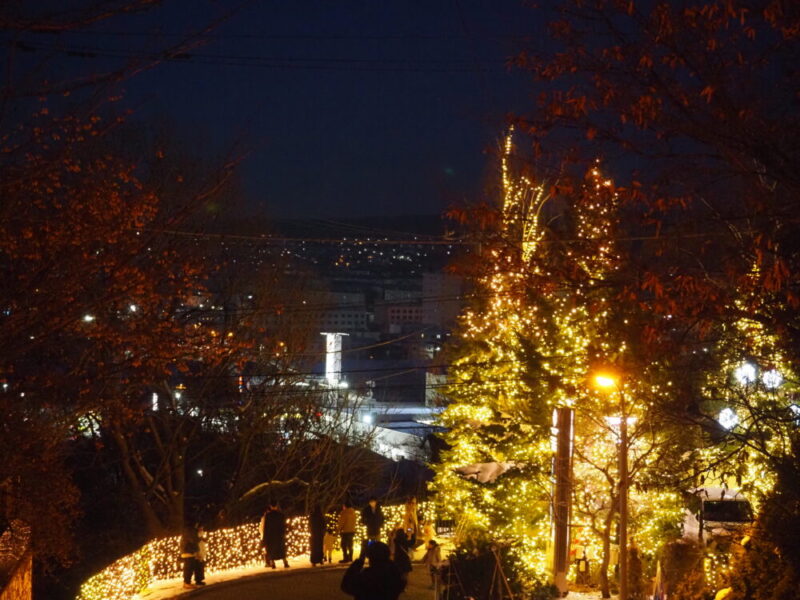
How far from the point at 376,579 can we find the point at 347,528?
37.6ft

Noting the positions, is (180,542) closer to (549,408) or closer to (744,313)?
(549,408)

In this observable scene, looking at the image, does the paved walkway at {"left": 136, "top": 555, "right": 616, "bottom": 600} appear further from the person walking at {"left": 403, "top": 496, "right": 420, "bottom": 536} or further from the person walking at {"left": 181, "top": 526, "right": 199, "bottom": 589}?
the person walking at {"left": 403, "top": 496, "right": 420, "bottom": 536}

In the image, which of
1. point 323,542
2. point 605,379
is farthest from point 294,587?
point 605,379

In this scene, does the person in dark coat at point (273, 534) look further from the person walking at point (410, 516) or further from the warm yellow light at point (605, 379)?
the warm yellow light at point (605, 379)

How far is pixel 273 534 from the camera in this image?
18.1 m

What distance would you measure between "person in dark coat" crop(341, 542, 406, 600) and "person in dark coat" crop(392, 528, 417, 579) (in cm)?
607

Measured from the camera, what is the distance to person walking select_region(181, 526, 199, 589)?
1619cm

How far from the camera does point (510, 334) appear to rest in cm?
2097

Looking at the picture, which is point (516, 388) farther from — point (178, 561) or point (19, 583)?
point (19, 583)

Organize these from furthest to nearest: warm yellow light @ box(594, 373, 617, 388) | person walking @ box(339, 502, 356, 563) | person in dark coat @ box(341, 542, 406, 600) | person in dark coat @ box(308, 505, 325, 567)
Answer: person in dark coat @ box(308, 505, 325, 567) → person walking @ box(339, 502, 356, 563) → warm yellow light @ box(594, 373, 617, 388) → person in dark coat @ box(341, 542, 406, 600)

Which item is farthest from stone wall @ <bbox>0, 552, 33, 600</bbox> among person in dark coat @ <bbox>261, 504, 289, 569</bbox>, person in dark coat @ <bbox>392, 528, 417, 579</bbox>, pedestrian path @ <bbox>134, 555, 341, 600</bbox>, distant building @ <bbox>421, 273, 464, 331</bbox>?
distant building @ <bbox>421, 273, 464, 331</bbox>

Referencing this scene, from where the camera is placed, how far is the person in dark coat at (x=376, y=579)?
7672mm

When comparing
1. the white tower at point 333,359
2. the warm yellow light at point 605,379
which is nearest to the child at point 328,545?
the warm yellow light at point 605,379

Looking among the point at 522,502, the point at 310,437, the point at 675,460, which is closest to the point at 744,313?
the point at 675,460
